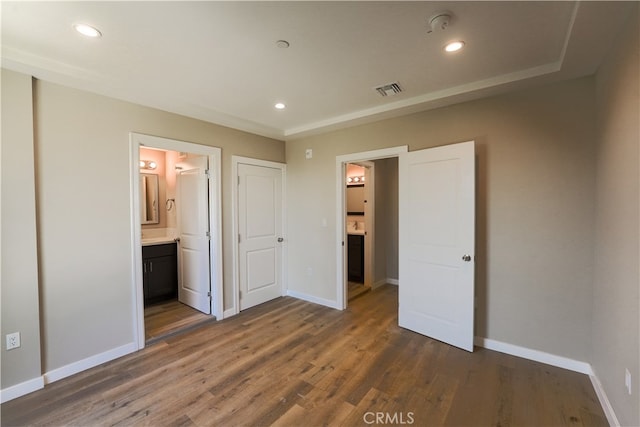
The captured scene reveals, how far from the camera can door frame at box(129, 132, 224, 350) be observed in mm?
2709

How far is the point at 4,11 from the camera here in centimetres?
153

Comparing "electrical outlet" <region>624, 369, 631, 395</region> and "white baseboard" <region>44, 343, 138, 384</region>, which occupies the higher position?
"electrical outlet" <region>624, 369, 631, 395</region>

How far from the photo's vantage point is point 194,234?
3.67 metres

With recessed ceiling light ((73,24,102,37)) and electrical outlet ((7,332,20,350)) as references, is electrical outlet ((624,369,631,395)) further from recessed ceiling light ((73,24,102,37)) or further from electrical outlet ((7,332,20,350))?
electrical outlet ((7,332,20,350))

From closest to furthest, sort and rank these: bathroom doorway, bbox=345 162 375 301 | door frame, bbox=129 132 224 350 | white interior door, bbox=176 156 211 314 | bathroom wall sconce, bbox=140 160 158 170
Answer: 1. door frame, bbox=129 132 224 350
2. white interior door, bbox=176 156 211 314
3. bathroom wall sconce, bbox=140 160 158 170
4. bathroom doorway, bbox=345 162 375 301

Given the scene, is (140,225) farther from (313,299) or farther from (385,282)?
(385,282)

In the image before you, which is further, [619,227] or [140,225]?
[140,225]

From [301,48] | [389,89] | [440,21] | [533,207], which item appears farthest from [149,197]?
[533,207]

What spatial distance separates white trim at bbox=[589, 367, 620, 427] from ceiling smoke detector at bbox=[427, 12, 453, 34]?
2.64 meters

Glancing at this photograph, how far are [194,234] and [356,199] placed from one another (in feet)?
10.5

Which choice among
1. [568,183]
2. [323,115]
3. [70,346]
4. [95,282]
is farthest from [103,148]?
[568,183]

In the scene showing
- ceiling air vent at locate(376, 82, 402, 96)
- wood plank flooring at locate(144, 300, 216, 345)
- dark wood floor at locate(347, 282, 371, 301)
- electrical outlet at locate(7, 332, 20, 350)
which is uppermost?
ceiling air vent at locate(376, 82, 402, 96)

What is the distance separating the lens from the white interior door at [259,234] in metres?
Answer: 3.78

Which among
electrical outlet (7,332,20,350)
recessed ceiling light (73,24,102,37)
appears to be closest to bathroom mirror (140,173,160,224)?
electrical outlet (7,332,20,350)
